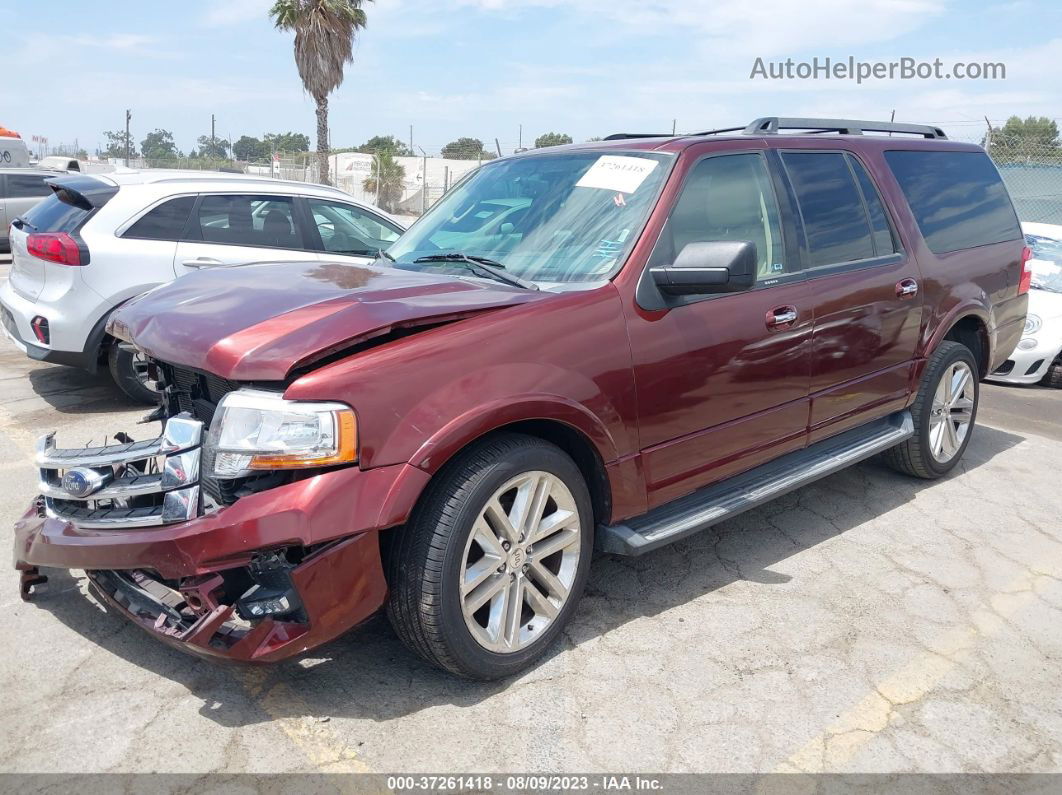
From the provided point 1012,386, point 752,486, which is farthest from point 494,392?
point 1012,386

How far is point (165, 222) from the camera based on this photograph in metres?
6.27

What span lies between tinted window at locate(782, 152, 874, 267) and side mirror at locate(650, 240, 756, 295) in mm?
984

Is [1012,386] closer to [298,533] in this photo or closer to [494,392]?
[494,392]

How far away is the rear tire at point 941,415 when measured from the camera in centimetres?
480

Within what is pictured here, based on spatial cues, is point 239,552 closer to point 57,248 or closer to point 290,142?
point 57,248

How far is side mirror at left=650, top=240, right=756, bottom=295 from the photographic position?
3113 mm

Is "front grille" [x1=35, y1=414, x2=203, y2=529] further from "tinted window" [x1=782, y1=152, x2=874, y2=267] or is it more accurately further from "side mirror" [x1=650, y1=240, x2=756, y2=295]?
"tinted window" [x1=782, y1=152, x2=874, y2=267]

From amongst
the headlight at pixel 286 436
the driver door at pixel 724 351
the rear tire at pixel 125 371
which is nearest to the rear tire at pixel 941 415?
the driver door at pixel 724 351

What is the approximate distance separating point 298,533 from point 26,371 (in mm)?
6011

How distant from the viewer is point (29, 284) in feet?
20.2

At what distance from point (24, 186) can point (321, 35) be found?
31.6ft

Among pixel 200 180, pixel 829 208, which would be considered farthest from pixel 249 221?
pixel 829 208

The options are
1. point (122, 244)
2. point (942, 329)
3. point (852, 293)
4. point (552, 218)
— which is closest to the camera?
point (552, 218)

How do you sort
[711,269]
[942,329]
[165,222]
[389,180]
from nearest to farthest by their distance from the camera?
[711,269] < [942,329] < [165,222] < [389,180]
